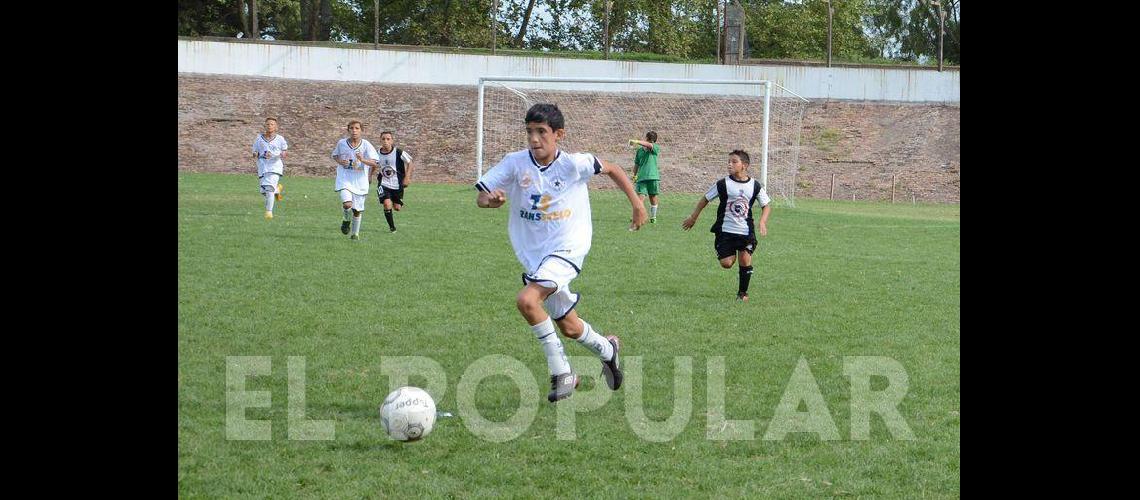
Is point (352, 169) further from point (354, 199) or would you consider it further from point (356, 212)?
point (356, 212)

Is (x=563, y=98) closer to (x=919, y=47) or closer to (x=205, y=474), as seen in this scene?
(x=919, y=47)

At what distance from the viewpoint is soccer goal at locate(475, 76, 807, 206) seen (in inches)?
1346

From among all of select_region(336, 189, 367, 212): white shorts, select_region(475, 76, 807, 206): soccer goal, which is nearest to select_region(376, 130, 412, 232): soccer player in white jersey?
select_region(336, 189, 367, 212): white shorts

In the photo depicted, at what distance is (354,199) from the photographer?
15.8m

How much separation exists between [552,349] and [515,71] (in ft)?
115

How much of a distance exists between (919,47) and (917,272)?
144ft

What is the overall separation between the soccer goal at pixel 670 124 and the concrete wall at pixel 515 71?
2.59 feet

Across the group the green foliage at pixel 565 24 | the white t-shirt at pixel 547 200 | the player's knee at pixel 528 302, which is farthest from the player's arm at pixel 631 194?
the green foliage at pixel 565 24

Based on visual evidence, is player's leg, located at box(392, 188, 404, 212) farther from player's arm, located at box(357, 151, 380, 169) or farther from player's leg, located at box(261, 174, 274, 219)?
player's leg, located at box(261, 174, 274, 219)

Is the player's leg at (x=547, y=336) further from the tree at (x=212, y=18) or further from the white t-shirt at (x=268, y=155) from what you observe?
the tree at (x=212, y=18)

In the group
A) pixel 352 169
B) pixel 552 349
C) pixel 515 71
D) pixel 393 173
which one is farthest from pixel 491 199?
pixel 515 71

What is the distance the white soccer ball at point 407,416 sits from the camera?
5.72 m

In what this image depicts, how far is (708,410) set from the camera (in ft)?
21.3
